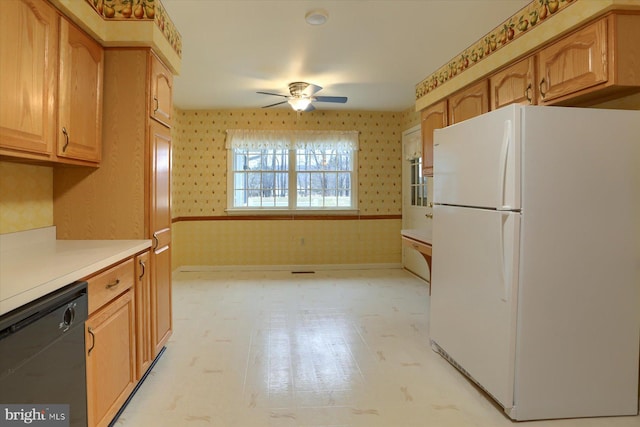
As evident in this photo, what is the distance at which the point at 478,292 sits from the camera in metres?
2.22

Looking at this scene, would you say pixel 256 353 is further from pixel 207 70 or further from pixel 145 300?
pixel 207 70

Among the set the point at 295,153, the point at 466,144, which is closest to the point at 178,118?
the point at 295,153

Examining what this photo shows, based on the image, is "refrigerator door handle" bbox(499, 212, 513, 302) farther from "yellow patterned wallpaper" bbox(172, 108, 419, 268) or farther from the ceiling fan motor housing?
"yellow patterned wallpaper" bbox(172, 108, 419, 268)

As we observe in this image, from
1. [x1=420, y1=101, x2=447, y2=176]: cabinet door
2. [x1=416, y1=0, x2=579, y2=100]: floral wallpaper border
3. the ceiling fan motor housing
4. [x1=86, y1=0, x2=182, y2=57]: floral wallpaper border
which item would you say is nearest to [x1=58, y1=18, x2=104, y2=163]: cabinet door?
[x1=86, y1=0, x2=182, y2=57]: floral wallpaper border

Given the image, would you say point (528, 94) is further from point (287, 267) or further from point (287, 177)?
point (287, 267)

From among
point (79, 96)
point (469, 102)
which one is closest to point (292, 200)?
point (469, 102)

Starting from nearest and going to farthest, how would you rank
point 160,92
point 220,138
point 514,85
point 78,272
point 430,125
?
1. point 78,272
2. point 160,92
3. point 514,85
4. point 430,125
5. point 220,138

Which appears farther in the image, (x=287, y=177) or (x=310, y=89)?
(x=287, y=177)

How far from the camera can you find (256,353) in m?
2.84

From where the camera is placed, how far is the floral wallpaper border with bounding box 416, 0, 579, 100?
2.35 meters

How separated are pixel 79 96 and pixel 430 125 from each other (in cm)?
313

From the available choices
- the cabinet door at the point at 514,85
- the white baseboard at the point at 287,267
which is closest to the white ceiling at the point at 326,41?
the cabinet door at the point at 514,85

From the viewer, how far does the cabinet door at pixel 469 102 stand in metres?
3.07

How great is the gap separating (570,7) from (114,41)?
2.66 meters
